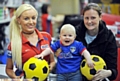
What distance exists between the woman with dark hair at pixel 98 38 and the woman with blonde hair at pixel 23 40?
37cm

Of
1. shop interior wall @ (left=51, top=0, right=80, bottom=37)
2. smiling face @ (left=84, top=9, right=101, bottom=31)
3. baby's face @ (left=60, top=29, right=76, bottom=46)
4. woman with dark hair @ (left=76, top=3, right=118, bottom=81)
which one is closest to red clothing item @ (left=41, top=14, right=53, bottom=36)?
shop interior wall @ (left=51, top=0, right=80, bottom=37)

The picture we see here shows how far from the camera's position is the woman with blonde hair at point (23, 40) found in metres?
2.16

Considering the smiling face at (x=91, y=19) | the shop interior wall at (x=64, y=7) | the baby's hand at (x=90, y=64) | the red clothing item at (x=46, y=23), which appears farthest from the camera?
the red clothing item at (x=46, y=23)

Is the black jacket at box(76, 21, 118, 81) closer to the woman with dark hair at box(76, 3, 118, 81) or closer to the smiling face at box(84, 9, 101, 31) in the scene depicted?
the woman with dark hair at box(76, 3, 118, 81)

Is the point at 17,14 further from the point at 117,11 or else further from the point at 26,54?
the point at 117,11

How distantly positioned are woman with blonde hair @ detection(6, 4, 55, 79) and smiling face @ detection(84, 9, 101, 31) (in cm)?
39

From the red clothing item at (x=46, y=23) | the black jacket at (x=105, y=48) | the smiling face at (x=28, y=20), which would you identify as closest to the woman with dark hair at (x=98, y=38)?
the black jacket at (x=105, y=48)

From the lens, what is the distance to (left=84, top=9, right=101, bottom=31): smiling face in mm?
2295

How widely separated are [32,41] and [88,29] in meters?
0.51

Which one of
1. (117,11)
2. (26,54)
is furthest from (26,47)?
(117,11)

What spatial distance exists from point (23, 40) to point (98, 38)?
26.3 inches

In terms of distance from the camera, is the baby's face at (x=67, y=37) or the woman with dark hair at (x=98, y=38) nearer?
the baby's face at (x=67, y=37)

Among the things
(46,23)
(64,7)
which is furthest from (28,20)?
(46,23)

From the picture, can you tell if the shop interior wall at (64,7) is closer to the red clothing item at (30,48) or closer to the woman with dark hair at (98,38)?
the woman with dark hair at (98,38)
